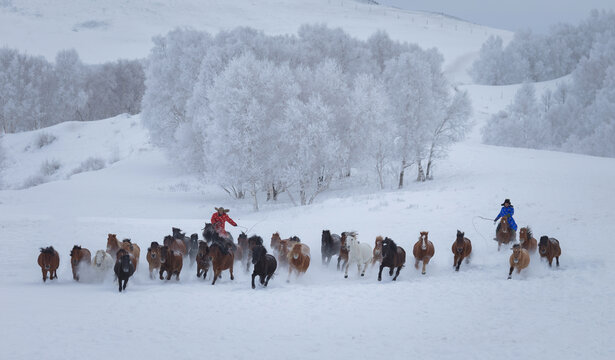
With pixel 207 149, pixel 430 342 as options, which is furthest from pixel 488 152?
pixel 430 342

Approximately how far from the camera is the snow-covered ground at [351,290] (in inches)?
340

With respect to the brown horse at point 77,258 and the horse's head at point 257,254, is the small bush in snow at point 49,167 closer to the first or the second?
the brown horse at point 77,258

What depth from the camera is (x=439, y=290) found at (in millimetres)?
12172

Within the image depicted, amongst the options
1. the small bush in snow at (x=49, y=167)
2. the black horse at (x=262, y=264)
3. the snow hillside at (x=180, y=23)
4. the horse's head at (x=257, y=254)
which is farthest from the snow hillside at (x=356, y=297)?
the snow hillside at (x=180, y=23)

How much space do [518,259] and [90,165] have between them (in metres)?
48.7

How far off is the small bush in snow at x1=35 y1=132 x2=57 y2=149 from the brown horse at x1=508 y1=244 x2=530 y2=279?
208 feet

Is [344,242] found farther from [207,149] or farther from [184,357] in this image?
[207,149]

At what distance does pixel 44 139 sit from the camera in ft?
201

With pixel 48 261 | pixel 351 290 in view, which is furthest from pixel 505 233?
pixel 48 261

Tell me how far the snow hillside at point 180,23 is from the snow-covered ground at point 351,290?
88241 mm

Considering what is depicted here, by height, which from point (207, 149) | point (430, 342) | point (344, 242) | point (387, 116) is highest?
point (387, 116)

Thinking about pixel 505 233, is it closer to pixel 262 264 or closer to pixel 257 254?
pixel 262 264

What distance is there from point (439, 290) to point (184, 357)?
7.11 meters

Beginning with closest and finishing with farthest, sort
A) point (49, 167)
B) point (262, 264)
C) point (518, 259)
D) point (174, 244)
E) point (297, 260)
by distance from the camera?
point (262, 264) → point (518, 259) → point (297, 260) → point (174, 244) → point (49, 167)
